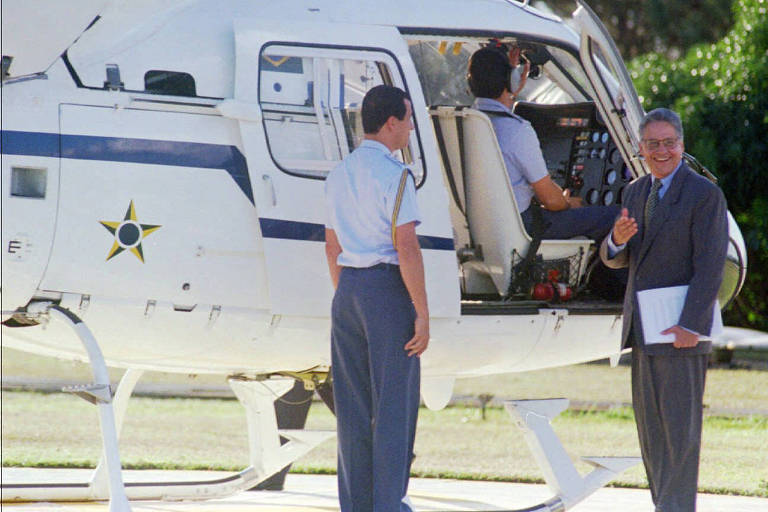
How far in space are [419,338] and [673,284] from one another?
112cm

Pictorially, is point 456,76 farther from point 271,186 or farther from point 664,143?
point 664,143

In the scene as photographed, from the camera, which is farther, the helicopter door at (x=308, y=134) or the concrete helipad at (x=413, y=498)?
the concrete helipad at (x=413, y=498)

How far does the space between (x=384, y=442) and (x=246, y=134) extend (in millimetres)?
1498

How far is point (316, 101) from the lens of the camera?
5949 mm

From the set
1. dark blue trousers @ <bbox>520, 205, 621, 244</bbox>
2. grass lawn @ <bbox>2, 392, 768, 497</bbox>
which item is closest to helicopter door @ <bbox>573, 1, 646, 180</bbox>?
dark blue trousers @ <bbox>520, 205, 621, 244</bbox>

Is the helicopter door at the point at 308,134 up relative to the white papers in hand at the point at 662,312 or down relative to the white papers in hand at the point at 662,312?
up

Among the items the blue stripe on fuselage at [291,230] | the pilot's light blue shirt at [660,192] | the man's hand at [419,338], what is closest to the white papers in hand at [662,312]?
the pilot's light blue shirt at [660,192]

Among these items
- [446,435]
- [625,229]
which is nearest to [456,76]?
[625,229]

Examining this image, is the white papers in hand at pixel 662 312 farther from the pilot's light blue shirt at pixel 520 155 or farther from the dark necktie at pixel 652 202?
the pilot's light blue shirt at pixel 520 155

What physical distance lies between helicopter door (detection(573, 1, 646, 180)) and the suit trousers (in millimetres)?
1534

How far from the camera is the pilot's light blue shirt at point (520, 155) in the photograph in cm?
643

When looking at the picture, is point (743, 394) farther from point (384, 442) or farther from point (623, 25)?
point (623, 25)

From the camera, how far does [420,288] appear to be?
5.09 metres

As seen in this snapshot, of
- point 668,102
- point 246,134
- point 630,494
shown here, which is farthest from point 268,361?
point 668,102
